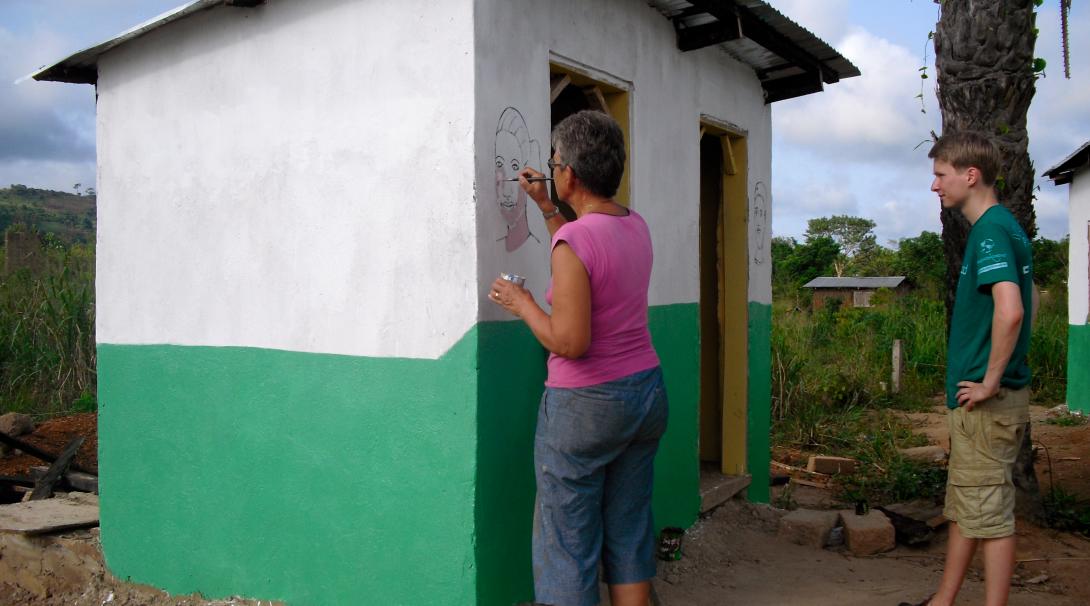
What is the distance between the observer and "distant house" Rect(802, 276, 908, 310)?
29.2m

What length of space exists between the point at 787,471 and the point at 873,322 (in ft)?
33.0

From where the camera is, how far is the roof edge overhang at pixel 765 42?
4668mm

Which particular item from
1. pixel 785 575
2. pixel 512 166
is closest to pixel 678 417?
pixel 785 575

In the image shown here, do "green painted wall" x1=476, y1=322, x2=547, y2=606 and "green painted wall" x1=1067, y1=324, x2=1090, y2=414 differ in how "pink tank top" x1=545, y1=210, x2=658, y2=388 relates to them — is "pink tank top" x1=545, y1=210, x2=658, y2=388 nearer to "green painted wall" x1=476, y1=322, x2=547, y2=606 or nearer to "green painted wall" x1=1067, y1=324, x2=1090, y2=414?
"green painted wall" x1=476, y1=322, x2=547, y2=606

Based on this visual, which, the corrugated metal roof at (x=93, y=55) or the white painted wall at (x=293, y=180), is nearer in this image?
the white painted wall at (x=293, y=180)

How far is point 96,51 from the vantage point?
4.52m

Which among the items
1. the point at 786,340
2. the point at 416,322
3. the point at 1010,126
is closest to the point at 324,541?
the point at 416,322

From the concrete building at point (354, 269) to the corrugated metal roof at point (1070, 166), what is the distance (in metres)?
7.49

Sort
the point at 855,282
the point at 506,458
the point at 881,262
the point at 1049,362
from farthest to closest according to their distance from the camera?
the point at 881,262, the point at 855,282, the point at 1049,362, the point at 506,458

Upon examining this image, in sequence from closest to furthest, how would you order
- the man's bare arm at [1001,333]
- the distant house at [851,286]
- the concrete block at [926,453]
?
the man's bare arm at [1001,333] → the concrete block at [926,453] → the distant house at [851,286]

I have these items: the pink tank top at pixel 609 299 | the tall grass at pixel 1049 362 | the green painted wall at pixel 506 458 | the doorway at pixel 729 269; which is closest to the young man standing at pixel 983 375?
the pink tank top at pixel 609 299

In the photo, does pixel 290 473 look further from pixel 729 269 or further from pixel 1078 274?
pixel 1078 274

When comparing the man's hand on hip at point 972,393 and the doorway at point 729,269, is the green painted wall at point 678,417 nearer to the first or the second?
the doorway at point 729,269

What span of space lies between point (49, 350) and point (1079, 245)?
1310 centimetres
